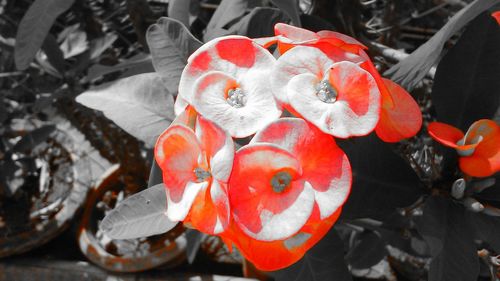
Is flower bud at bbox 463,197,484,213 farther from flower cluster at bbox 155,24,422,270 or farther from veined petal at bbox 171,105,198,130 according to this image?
veined petal at bbox 171,105,198,130

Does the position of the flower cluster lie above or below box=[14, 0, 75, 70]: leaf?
above

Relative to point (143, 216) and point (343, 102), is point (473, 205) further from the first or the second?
point (143, 216)

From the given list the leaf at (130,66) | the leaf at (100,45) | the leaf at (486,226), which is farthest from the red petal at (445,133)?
the leaf at (100,45)

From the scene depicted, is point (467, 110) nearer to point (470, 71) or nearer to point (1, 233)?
point (470, 71)

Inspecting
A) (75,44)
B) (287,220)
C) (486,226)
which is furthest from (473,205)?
(75,44)

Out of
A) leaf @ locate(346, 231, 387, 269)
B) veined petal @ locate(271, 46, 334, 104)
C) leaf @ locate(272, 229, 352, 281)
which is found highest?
veined petal @ locate(271, 46, 334, 104)

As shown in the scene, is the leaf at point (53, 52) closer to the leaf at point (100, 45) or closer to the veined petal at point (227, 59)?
the leaf at point (100, 45)

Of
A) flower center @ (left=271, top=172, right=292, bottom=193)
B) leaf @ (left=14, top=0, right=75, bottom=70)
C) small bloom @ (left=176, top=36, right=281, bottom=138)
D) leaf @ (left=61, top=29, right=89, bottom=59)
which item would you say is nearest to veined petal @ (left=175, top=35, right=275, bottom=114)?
small bloom @ (left=176, top=36, right=281, bottom=138)
